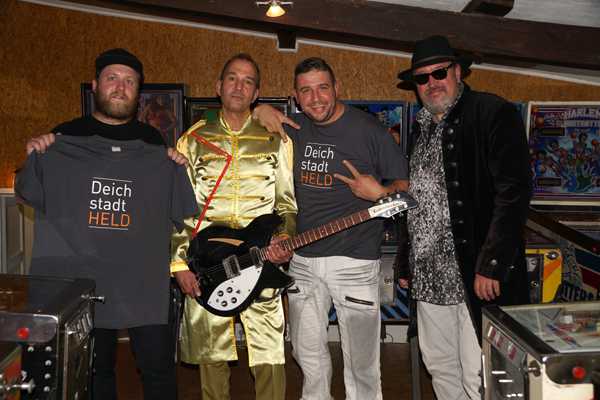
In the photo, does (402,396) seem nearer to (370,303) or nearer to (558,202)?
(370,303)

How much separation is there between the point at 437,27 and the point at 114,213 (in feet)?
8.33

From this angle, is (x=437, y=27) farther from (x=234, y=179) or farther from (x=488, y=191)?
(x=234, y=179)

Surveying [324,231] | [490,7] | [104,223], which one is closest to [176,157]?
[104,223]

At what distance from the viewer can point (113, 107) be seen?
110 inches

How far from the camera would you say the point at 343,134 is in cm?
320

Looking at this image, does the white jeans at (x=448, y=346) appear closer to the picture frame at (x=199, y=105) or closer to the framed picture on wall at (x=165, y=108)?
the picture frame at (x=199, y=105)

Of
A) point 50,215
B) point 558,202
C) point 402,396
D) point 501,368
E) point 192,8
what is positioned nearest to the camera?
point 501,368

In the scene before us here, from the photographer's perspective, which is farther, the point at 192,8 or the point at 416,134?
the point at 192,8

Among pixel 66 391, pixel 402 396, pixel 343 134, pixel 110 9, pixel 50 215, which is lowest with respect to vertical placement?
pixel 402 396

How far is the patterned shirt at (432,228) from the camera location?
9.40 ft

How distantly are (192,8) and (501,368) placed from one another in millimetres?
3384

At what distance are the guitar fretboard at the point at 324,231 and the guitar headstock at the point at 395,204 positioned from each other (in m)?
0.09

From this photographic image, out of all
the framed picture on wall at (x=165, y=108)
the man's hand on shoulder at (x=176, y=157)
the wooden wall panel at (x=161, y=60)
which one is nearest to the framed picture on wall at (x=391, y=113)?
the wooden wall panel at (x=161, y=60)

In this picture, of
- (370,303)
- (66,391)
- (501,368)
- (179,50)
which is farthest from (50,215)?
(179,50)
